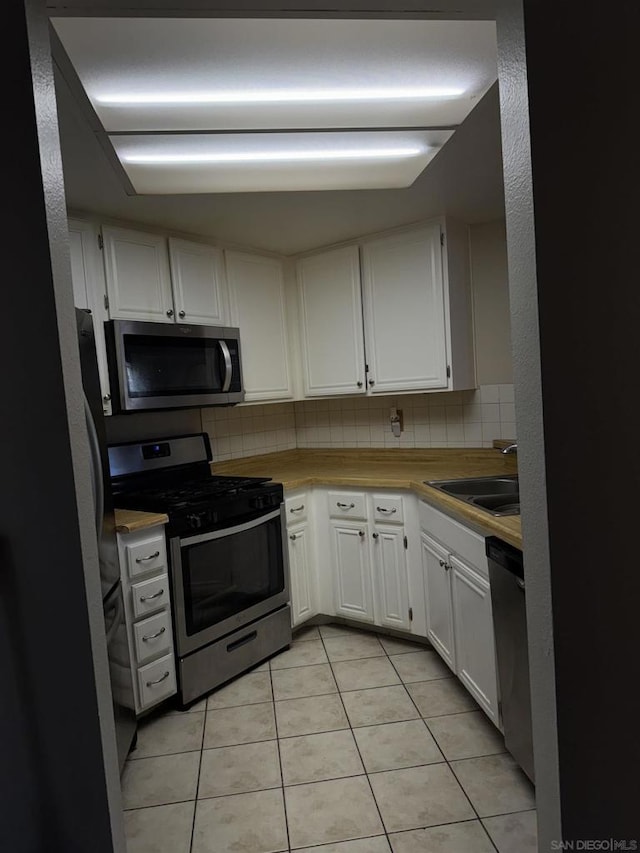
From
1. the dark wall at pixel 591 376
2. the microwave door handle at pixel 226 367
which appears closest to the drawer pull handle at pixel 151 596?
the microwave door handle at pixel 226 367

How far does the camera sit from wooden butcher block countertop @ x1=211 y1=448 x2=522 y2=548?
107 inches

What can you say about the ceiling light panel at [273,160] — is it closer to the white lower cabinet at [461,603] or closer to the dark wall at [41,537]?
the dark wall at [41,537]

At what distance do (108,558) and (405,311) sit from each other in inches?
79.2

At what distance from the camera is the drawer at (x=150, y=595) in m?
2.18

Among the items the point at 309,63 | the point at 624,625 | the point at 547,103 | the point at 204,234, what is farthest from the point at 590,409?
the point at 204,234

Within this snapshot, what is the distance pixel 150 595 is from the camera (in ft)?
7.32

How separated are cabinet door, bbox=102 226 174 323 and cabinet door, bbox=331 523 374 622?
1.50 metres

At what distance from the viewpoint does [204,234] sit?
2.88 metres

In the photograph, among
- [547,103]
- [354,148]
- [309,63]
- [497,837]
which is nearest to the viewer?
[547,103]

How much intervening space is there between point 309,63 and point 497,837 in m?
2.22

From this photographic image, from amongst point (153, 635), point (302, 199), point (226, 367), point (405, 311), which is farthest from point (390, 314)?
point (153, 635)

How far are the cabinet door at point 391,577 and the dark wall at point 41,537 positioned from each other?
1988 mm

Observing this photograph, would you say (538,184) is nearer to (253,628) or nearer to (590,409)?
(590,409)

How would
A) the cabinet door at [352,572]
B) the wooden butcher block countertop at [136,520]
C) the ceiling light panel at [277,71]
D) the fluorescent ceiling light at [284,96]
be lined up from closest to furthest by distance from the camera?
the ceiling light panel at [277,71]
the fluorescent ceiling light at [284,96]
the wooden butcher block countertop at [136,520]
the cabinet door at [352,572]
